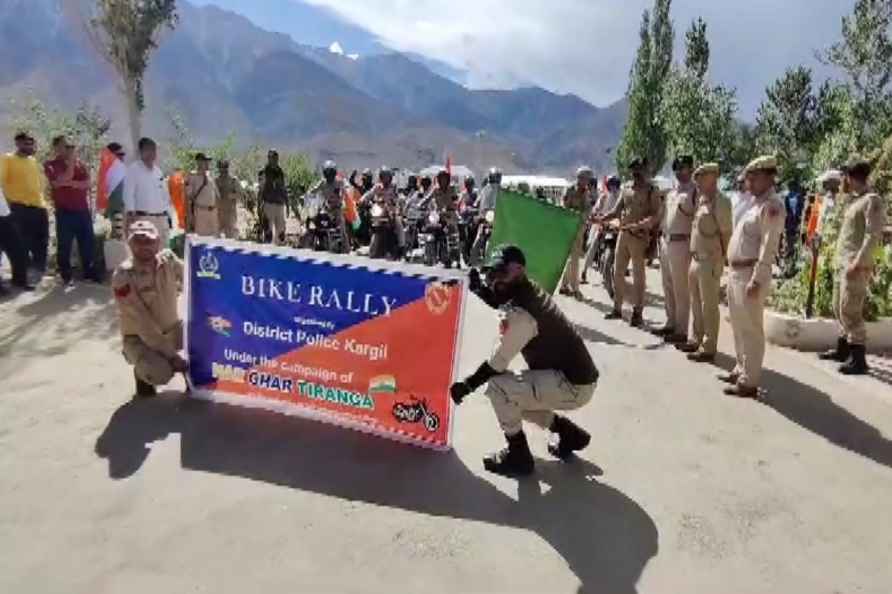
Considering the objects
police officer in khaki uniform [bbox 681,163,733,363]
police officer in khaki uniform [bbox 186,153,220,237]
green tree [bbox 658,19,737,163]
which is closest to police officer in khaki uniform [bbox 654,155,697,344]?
police officer in khaki uniform [bbox 681,163,733,363]

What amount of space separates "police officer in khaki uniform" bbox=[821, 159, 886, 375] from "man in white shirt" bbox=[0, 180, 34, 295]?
916cm

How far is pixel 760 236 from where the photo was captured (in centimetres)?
597

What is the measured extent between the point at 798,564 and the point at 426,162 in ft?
451

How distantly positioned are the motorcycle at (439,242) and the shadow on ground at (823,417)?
678cm

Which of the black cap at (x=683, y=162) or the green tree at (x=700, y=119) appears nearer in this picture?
the black cap at (x=683, y=162)

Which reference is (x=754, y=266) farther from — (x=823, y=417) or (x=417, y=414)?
(x=417, y=414)

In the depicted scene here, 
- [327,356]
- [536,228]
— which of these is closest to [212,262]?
[327,356]

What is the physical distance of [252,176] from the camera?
23.2 metres

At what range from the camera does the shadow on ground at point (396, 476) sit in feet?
12.2

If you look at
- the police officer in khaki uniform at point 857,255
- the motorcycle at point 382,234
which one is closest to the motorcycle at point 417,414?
the police officer in khaki uniform at point 857,255

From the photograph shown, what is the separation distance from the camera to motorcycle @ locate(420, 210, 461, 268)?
12633 millimetres

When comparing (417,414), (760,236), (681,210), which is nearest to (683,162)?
(681,210)

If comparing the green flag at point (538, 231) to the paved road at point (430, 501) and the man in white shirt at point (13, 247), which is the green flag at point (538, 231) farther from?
the man in white shirt at point (13, 247)

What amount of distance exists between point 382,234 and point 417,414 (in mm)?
7616
